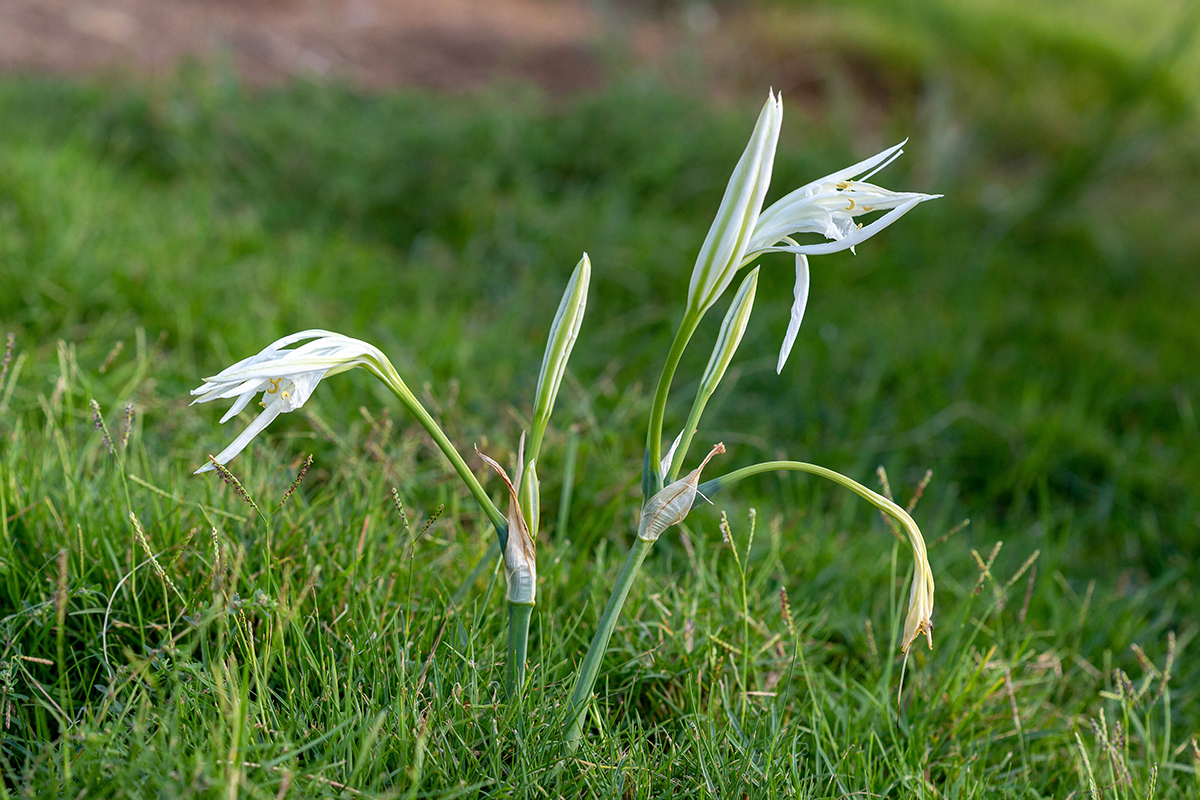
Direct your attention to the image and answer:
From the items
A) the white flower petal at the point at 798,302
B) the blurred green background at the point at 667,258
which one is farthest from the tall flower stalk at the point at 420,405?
the blurred green background at the point at 667,258

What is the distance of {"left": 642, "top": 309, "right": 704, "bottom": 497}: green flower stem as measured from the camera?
96 cm

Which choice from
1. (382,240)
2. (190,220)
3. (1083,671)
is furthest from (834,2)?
(1083,671)

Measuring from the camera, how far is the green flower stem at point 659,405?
96cm

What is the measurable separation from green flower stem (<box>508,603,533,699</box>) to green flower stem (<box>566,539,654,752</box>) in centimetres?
7

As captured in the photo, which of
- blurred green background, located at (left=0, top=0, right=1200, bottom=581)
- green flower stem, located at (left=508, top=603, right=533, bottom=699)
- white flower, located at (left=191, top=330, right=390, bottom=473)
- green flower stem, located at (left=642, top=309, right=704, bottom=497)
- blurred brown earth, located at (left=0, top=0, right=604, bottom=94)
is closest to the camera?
white flower, located at (left=191, top=330, right=390, bottom=473)

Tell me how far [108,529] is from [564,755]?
0.75 meters

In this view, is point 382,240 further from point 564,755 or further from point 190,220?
point 564,755

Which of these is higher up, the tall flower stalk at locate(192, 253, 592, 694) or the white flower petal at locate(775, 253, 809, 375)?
the white flower petal at locate(775, 253, 809, 375)

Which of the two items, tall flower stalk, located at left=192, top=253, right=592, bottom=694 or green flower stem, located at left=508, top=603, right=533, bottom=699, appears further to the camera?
green flower stem, located at left=508, top=603, right=533, bottom=699

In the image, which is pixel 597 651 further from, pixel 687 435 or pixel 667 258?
pixel 667 258

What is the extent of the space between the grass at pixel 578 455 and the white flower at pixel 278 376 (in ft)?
0.66

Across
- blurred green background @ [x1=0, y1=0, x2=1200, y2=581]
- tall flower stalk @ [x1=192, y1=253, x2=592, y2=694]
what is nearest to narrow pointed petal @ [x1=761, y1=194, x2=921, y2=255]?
tall flower stalk @ [x1=192, y1=253, x2=592, y2=694]

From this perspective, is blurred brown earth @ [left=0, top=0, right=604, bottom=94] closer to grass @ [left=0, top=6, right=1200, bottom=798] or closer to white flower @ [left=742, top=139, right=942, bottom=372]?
grass @ [left=0, top=6, right=1200, bottom=798]

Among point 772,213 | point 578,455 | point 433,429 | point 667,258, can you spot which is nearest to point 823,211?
point 772,213
